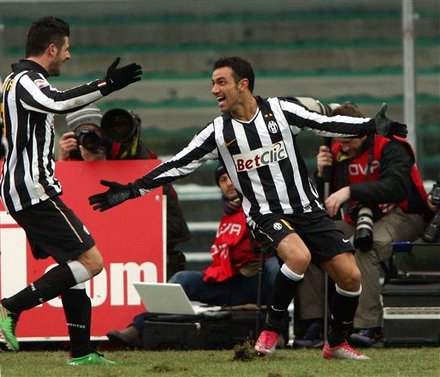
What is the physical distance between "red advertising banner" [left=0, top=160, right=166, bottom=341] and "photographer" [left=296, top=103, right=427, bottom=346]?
1.15 m

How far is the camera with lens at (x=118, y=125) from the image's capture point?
9711 mm

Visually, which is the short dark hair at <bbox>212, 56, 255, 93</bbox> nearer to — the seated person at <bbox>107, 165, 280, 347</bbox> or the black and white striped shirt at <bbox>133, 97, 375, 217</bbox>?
the black and white striped shirt at <bbox>133, 97, 375, 217</bbox>

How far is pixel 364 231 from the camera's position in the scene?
971 centimetres

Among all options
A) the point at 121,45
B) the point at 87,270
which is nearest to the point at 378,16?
the point at 121,45

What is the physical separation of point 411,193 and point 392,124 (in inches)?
68.5

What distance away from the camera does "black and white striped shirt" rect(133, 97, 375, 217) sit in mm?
8531

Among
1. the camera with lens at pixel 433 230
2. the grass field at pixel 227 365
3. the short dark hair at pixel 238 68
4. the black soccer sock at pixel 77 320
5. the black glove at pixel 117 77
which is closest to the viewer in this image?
the grass field at pixel 227 365

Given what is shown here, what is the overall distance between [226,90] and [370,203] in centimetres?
174

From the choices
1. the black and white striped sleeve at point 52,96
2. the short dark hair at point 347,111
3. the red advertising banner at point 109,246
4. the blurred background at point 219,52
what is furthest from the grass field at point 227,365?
the blurred background at point 219,52

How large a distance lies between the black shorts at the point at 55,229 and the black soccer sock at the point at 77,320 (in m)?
0.24

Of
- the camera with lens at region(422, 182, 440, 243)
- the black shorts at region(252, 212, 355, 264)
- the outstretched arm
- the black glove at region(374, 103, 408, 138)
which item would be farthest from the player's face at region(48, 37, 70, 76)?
the camera with lens at region(422, 182, 440, 243)

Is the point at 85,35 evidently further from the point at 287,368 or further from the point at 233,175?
the point at 287,368

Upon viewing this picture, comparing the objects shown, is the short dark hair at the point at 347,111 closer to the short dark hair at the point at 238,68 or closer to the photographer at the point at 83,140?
the short dark hair at the point at 238,68

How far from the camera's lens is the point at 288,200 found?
8531mm
